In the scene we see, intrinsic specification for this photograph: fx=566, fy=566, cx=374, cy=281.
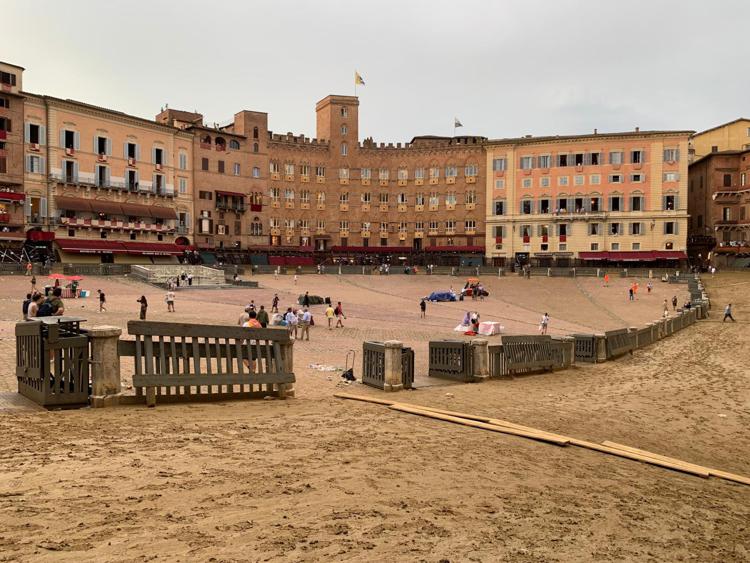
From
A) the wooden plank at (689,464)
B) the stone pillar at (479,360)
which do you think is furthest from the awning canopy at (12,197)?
the wooden plank at (689,464)

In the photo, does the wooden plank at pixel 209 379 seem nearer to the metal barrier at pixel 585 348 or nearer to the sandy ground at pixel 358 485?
the sandy ground at pixel 358 485

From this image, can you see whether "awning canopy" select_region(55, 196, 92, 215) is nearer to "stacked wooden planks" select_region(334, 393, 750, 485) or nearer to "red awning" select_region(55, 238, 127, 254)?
"red awning" select_region(55, 238, 127, 254)

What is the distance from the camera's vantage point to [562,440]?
8.26 metres

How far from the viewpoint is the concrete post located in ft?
39.8

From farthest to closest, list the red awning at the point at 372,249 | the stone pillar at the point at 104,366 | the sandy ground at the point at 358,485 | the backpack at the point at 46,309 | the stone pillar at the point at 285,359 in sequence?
the red awning at the point at 372,249 → the backpack at the point at 46,309 → the stone pillar at the point at 285,359 → the stone pillar at the point at 104,366 → the sandy ground at the point at 358,485

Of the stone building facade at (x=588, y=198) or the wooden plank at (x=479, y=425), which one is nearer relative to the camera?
the wooden plank at (x=479, y=425)

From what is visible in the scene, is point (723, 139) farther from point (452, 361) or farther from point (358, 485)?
point (358, 485)

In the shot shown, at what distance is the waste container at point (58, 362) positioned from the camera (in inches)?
308

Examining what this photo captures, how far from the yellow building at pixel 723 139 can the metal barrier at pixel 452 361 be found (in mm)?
76813

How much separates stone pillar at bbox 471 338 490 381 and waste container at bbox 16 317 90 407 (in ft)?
29.6

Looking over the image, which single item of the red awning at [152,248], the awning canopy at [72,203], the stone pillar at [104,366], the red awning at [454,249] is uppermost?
the awning canopy at [72,203]

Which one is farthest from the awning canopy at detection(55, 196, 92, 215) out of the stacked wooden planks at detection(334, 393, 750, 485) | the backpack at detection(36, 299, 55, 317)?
the stacked wooden planks at detection(334, 393, 750, 485)

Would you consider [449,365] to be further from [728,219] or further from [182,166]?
[728,219]

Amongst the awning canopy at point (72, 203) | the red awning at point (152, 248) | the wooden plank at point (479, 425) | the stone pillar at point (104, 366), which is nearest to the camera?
the stone pillar at point (104, 366)
